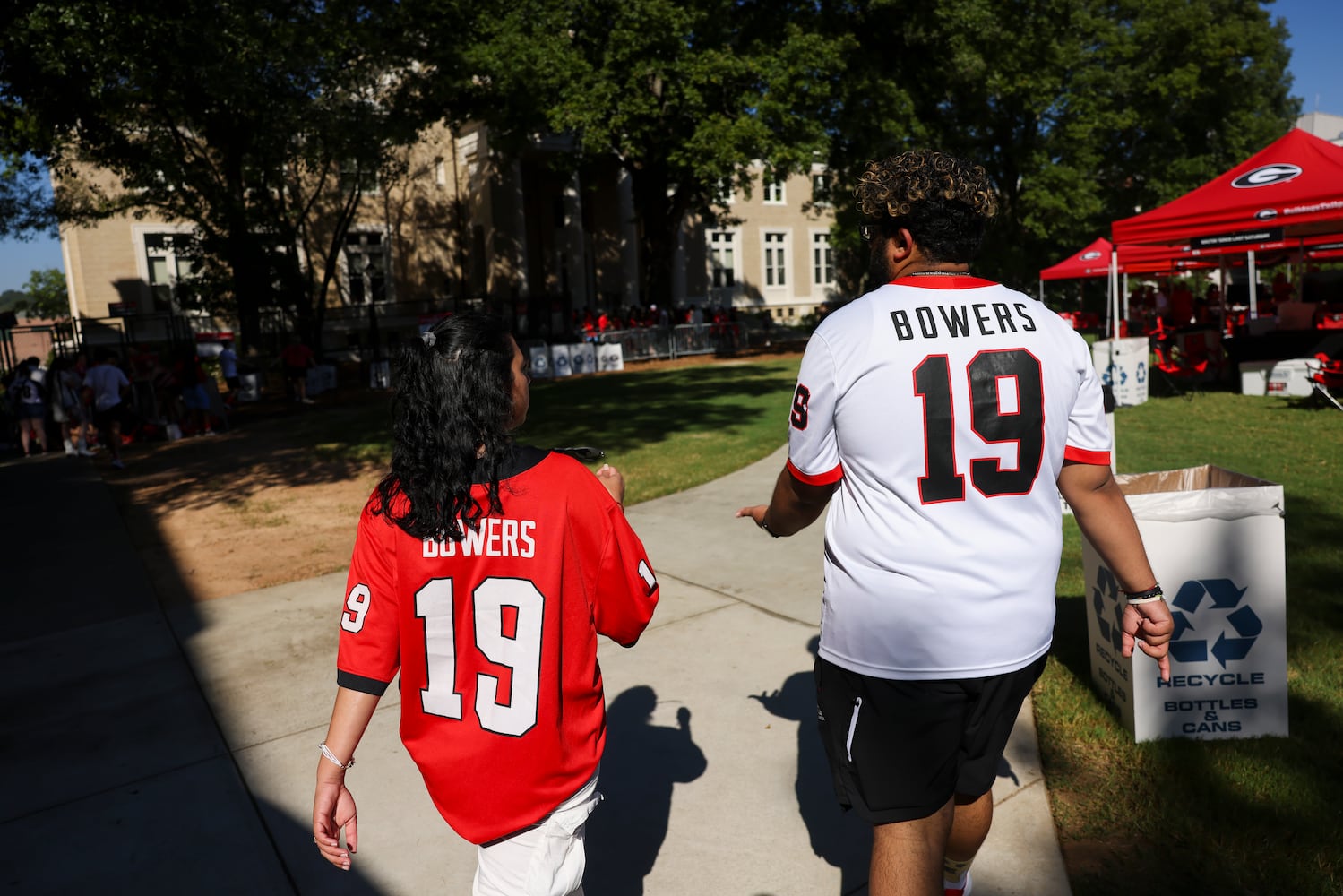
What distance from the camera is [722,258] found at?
43.4m

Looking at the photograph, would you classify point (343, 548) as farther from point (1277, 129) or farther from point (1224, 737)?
point (1277, 129)


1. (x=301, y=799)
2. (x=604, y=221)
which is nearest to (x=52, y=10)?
(x=301, y=799)

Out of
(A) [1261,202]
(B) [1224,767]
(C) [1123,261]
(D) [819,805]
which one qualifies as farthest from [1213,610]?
(C) [1123,261]

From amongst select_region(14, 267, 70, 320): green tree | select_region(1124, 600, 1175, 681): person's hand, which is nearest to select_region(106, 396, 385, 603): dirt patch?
select_region(1124, 600, 1175, 681): person's hand

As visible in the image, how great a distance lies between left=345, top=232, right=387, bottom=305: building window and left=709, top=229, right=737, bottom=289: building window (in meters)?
15.7

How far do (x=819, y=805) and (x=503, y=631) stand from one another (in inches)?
78.5

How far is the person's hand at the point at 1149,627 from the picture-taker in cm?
226

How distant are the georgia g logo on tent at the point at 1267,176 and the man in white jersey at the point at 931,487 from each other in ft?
41.5

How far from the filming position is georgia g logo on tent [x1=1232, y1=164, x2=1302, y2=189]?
39.3ft

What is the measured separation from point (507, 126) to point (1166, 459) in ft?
61.3

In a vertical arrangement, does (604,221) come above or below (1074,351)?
above

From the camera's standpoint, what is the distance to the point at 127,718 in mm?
4387

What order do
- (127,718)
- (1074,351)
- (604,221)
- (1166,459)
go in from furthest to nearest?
(604,221) < (1166,459) < (127,718) < (1074,351)

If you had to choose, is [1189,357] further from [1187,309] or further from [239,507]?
[239,507]
